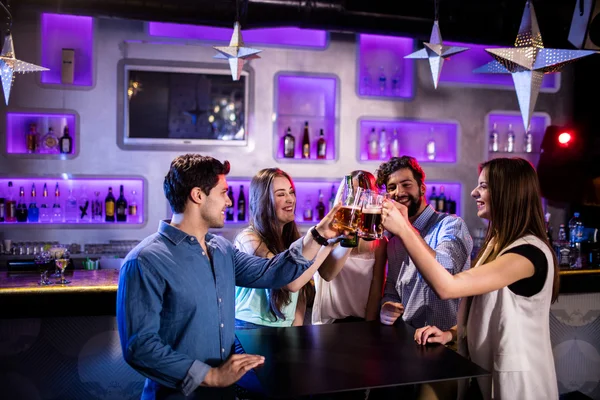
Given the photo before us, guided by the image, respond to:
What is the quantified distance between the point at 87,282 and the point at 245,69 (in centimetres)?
245

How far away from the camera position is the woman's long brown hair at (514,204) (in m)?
1.91

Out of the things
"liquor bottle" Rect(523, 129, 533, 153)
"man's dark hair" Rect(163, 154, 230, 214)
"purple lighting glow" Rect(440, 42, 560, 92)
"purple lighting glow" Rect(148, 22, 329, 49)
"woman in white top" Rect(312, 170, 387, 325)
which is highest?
"purple lighting glow" Rect(148, 22, 329, 49)

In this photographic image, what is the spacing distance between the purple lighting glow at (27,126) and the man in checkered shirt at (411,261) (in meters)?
3.13

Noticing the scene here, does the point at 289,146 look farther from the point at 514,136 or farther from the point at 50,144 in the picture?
the point at 514,136

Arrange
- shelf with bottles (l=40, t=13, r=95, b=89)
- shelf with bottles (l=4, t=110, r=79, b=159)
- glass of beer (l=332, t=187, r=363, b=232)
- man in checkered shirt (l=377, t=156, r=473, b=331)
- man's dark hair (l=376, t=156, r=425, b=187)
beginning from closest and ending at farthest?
1. glass of beer (l=332, t=187, r=363, b=232)
2. man in checkered shirt (l=377, t=156, r=473, b=331)
3. man's dark hair (l=376, t=156, r=425, b=187)
4. shelf with bottles (l=4, t=110, r=79, b=159)
5. shelf with bottles (l=40, t=13, r=95, b=89)

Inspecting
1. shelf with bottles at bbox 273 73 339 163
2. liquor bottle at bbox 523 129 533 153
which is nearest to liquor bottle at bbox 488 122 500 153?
liquor bottle at bbox 523 129 533 153

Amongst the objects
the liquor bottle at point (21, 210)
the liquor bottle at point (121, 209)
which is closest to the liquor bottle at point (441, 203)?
the liquor bottle at point (121, 209)

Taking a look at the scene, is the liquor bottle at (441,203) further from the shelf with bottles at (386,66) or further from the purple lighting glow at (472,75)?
the purple lighting glow at (472,75)

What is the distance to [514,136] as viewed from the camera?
5660 millimetres

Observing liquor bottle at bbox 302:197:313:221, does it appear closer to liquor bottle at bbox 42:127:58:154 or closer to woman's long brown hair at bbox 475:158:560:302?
liquor bottle at bbox 42:127:58:154

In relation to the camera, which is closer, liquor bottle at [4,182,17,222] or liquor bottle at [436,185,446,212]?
liquor bottle at [4,182,17,222]

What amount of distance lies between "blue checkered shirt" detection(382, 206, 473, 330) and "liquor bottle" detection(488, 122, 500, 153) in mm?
3195

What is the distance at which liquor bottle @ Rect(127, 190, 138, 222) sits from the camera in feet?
15.6

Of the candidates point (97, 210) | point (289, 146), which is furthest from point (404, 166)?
point (97, 210)
